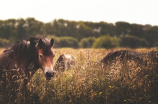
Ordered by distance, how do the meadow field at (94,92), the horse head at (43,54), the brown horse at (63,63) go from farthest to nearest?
1. the brown horse at (63,63)
2. the horse head at (43,54)
3. the meadow field at (94,92)

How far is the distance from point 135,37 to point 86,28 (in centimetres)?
3281

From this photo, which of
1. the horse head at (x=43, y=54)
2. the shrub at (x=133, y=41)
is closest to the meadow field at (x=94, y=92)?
the horse head at (x=43, y=54)

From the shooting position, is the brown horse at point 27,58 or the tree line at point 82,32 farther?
the tree line at point 82,32

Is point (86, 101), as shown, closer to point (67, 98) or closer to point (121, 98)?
point (67, 98)

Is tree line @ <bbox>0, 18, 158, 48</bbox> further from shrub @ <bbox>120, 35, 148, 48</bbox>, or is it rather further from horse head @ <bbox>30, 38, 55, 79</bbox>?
horse head @ <bbox>30, 38, 55, 79</bbox>

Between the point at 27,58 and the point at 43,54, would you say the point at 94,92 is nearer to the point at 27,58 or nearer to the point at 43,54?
the point at 43,54

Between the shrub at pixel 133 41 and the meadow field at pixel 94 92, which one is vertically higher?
the shrub at pixel 133 41

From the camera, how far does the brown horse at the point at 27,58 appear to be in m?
3.95

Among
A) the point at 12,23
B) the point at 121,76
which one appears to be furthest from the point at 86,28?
the point at 121,76

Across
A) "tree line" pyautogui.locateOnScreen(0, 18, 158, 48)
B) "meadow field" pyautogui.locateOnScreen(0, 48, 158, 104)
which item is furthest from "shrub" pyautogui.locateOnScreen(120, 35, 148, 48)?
"meadow field" pyautogui.locateOnScreen(0, 48, 158, 104)

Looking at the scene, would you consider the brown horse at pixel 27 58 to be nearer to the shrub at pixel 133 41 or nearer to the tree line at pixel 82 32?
the tree line at pixel 82 32

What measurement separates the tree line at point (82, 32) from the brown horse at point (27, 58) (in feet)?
198

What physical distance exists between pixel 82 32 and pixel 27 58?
94274 millimetres

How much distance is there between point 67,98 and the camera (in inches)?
149
